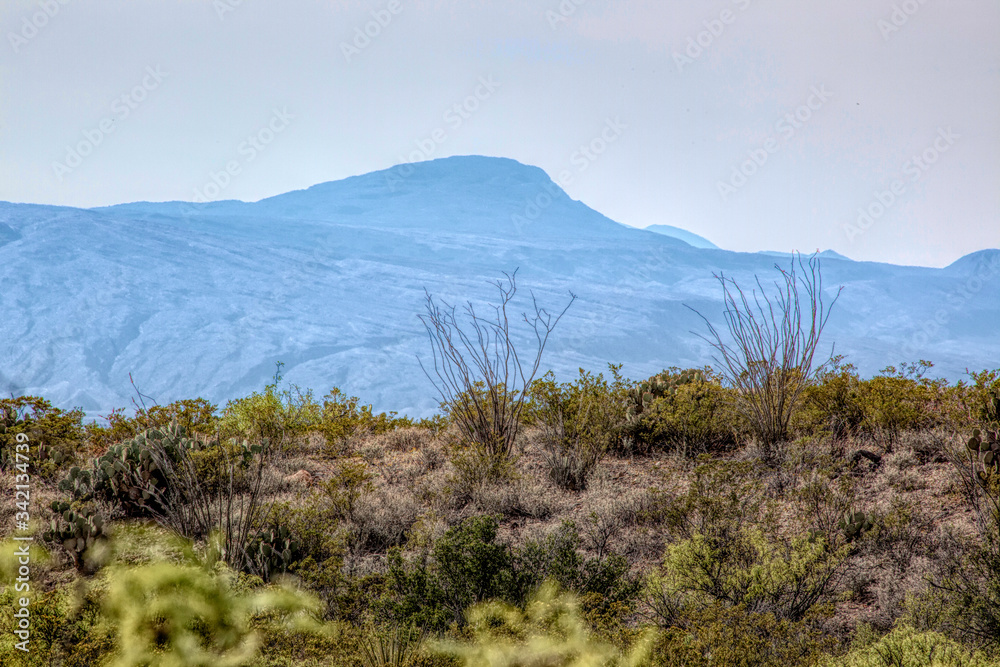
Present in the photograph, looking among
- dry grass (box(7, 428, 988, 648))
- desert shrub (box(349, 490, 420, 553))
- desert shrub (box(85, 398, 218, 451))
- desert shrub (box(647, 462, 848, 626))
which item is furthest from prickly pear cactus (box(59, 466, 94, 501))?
desert shrub (box(647, 462, 848, 626))

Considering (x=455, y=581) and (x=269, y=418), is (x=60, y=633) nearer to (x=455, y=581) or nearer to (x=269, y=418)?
(x=455, y=581)

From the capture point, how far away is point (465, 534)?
3.11m

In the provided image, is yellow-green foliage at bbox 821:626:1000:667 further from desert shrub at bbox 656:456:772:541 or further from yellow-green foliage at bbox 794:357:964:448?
yellow-green foliage at bbox 794:357:964:448

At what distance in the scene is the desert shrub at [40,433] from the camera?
5156 millimetres

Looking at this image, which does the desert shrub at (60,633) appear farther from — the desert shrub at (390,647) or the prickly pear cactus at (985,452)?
the prickly pear cactus at (985,452)

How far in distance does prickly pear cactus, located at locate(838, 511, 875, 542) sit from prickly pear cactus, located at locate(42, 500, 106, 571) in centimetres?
418

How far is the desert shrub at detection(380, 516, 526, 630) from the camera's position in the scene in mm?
2773

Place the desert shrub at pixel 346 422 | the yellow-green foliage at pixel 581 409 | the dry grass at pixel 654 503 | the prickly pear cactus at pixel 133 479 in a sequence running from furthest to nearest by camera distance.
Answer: the desert shrub at pixel 346 422, the yellow-green foliage at pixel 581 409, the prickly pear cactus at pixel 133 479, the dry grass at pixel 654 503

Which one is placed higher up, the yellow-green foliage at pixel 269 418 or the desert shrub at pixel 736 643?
the yellow-green foliage at pixel 269 418

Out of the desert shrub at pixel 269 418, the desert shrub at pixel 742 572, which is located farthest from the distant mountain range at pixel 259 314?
the desert shrub at pixel 742 572

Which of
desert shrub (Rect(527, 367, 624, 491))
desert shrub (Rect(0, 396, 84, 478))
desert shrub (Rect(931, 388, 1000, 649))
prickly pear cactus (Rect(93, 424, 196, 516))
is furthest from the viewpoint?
desert shrub (Rect(0, 396, 84, 478))

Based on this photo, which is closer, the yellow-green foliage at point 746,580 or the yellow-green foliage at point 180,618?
the yellow-green foliage at point 180,618

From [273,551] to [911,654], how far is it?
2897mm

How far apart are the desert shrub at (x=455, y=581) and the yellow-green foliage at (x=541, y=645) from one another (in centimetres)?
44
